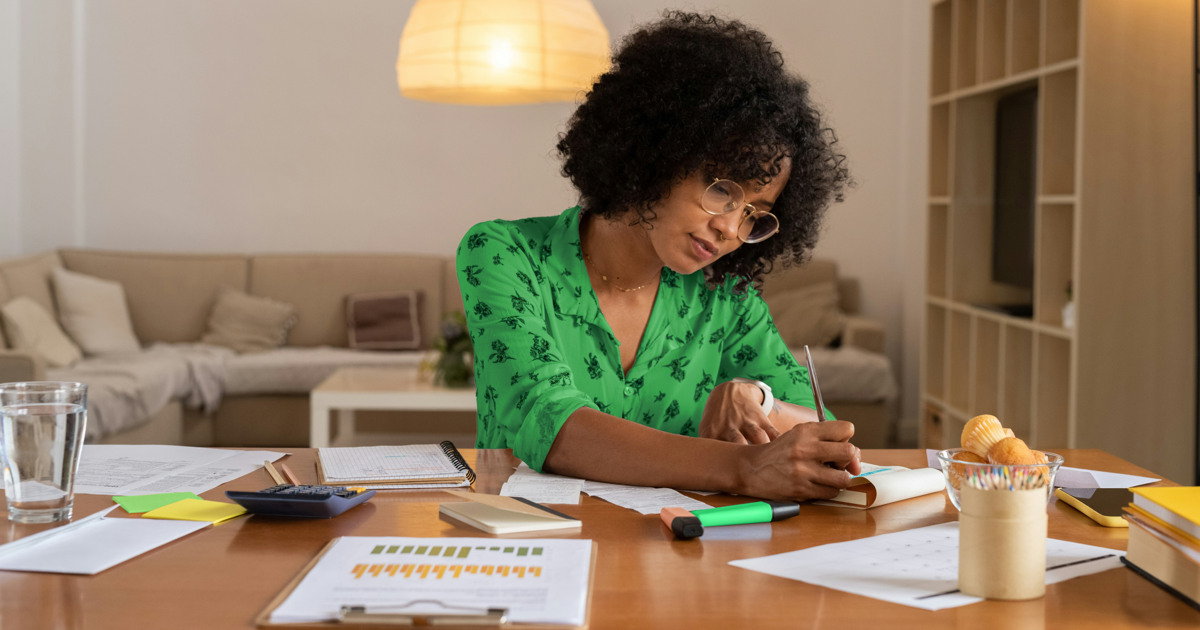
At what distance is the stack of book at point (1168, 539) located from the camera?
0.79 metres

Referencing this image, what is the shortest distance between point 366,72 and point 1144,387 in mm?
4057

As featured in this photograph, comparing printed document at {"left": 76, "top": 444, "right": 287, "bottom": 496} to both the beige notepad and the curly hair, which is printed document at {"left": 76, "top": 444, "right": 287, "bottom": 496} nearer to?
the beige notepad

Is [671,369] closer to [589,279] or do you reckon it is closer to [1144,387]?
[589,279]

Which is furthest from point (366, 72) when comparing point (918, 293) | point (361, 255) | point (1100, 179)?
point (1100, 179)

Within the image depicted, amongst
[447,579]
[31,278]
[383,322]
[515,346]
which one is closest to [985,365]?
[383,322]

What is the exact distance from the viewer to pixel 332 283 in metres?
5.14

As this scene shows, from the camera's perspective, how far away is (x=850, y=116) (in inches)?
214

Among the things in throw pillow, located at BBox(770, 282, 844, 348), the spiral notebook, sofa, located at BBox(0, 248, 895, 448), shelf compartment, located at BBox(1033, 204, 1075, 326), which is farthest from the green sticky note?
throw pillow, located at BBox(770, 282, 844, 348)

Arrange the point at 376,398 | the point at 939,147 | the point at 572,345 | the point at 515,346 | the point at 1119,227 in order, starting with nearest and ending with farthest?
the point at 515,346 → the point at 572,345 → the point at 1119,227 → the point at 376,398 → the point at 939,147

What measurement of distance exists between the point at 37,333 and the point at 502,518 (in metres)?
3.79

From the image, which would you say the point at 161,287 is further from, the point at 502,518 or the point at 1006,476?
the point at 1006,476

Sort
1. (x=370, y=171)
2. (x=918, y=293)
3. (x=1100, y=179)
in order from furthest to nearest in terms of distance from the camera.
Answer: (x=370, y=171), (x=918, y=293), (x=1100, y=179)

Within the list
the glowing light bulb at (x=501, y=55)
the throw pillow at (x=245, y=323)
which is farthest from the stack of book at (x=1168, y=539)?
the throw pillow at (x=245, y=323)

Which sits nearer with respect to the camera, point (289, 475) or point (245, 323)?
point (289, 475)
